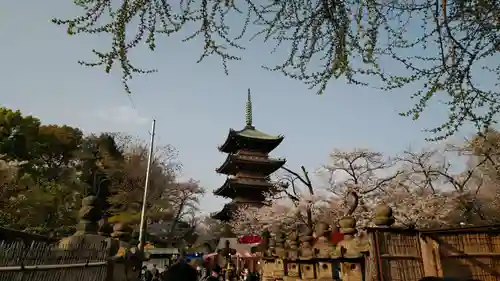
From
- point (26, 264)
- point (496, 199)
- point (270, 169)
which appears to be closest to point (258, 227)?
point (270, 169)

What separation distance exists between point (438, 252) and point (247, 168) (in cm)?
3128

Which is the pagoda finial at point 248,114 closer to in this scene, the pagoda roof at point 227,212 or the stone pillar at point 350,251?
the pagoda roof at point 227,212

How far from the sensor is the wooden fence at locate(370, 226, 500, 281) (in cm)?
638

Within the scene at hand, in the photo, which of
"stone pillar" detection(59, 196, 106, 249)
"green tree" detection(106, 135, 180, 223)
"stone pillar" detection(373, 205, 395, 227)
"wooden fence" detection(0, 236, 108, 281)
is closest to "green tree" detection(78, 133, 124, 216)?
"green tree" detection(106, 135, 180, 223)

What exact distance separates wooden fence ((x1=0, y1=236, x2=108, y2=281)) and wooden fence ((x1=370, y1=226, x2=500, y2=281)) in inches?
189

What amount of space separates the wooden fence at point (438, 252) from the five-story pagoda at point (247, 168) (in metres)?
27.8

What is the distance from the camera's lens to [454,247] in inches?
265

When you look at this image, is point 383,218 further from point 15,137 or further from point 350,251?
point 15,137

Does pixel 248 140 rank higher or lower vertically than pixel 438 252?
higher

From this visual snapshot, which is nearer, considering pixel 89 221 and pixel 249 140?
pixel 89 221

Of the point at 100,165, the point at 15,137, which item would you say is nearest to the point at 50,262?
the point at 15,137

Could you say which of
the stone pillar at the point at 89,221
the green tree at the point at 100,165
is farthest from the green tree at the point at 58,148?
the stone pillar at the point at 89,221

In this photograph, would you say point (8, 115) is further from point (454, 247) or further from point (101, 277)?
point (454, 247)

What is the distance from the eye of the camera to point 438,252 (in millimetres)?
6551
